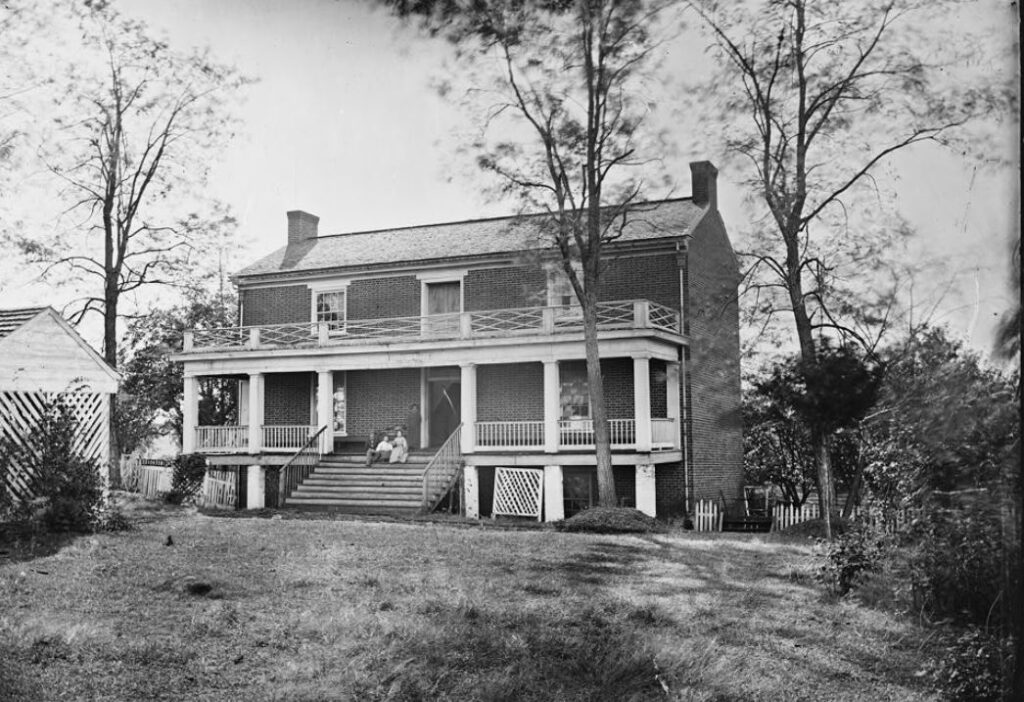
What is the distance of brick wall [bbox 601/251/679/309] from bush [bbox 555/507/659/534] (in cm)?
122

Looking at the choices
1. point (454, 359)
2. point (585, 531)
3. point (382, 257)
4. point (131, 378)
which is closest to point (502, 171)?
point (382, 257)

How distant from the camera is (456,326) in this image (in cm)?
484

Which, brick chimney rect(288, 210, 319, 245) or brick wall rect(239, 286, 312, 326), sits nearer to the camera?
brick chimney rect(288, 210, 319, 245)

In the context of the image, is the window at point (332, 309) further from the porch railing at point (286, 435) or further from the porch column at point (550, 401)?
the porch column at point (550, 401)

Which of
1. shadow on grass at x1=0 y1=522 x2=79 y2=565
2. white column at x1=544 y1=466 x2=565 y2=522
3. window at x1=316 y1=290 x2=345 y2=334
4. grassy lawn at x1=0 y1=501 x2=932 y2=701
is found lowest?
grassy lawn at x1=0 y1=501 x2=932 y2=701

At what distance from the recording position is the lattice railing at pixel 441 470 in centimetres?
448

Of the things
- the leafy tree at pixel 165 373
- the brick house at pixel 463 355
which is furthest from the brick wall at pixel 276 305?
the leafy tree at pixel 165 373

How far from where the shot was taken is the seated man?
4.50 metres

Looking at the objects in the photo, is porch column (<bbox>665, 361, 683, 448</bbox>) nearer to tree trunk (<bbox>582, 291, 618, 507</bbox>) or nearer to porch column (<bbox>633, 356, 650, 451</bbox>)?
porch column (<bbox>633, 356, 650, 451</bbox>)

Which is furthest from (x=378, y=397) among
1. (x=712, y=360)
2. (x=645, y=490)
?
(x=645, y=490)

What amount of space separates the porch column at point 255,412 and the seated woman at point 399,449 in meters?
0.58

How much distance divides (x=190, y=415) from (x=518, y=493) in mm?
2618

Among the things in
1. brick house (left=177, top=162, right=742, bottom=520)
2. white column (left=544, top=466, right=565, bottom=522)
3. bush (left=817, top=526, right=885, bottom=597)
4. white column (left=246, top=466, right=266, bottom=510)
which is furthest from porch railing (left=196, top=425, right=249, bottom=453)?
bush (left=817, top=526, right=885, bottom=597)

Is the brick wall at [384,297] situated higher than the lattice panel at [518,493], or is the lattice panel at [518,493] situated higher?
the brick wall at [384,297]
